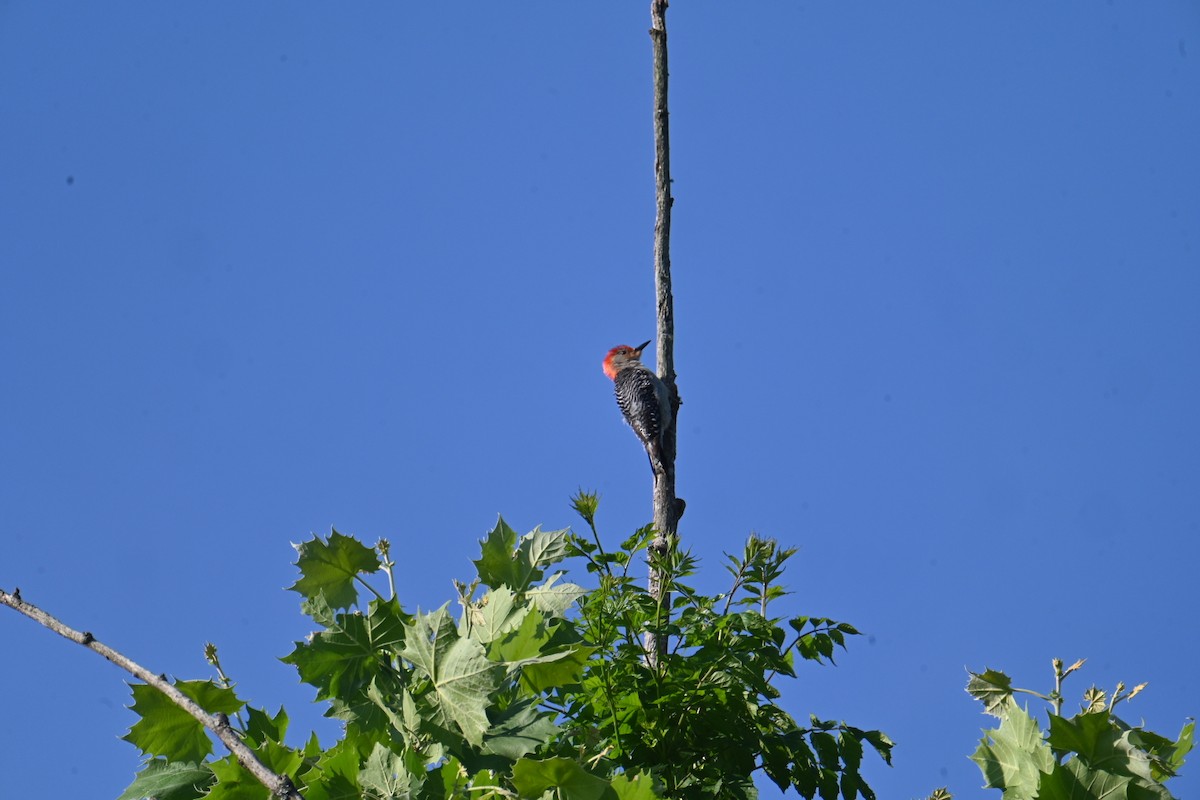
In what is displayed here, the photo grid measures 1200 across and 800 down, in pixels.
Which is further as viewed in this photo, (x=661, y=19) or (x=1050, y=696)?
(x=661, y=19)

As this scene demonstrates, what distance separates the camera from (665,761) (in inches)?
117

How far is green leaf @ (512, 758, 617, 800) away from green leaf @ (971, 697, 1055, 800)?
2.63 ft

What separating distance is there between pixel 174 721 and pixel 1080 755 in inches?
68.4

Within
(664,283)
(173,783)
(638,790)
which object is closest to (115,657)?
(173,783)

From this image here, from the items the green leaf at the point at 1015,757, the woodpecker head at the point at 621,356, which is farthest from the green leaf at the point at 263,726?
the woodpecker head at the point at 621,356

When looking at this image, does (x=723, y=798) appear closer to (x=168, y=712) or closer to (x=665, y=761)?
(x=665, y=761)

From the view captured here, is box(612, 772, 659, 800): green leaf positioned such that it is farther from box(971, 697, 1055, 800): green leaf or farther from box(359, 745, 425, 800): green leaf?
box(971, 697, 1055, 800): green leaf

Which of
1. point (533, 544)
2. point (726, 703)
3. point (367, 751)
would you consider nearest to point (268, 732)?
point (367, 751)

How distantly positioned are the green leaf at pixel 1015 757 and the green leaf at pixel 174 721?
151 centimetres

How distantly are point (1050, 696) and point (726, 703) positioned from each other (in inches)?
37.4

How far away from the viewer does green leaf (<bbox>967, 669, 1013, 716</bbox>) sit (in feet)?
7.94

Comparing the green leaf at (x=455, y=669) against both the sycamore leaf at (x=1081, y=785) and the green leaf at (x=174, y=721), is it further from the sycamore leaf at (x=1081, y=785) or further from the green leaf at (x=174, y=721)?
the sycamore leaf at (x=1081, y=785)

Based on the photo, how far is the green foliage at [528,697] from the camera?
2.18 meters

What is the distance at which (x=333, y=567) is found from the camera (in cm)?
257
